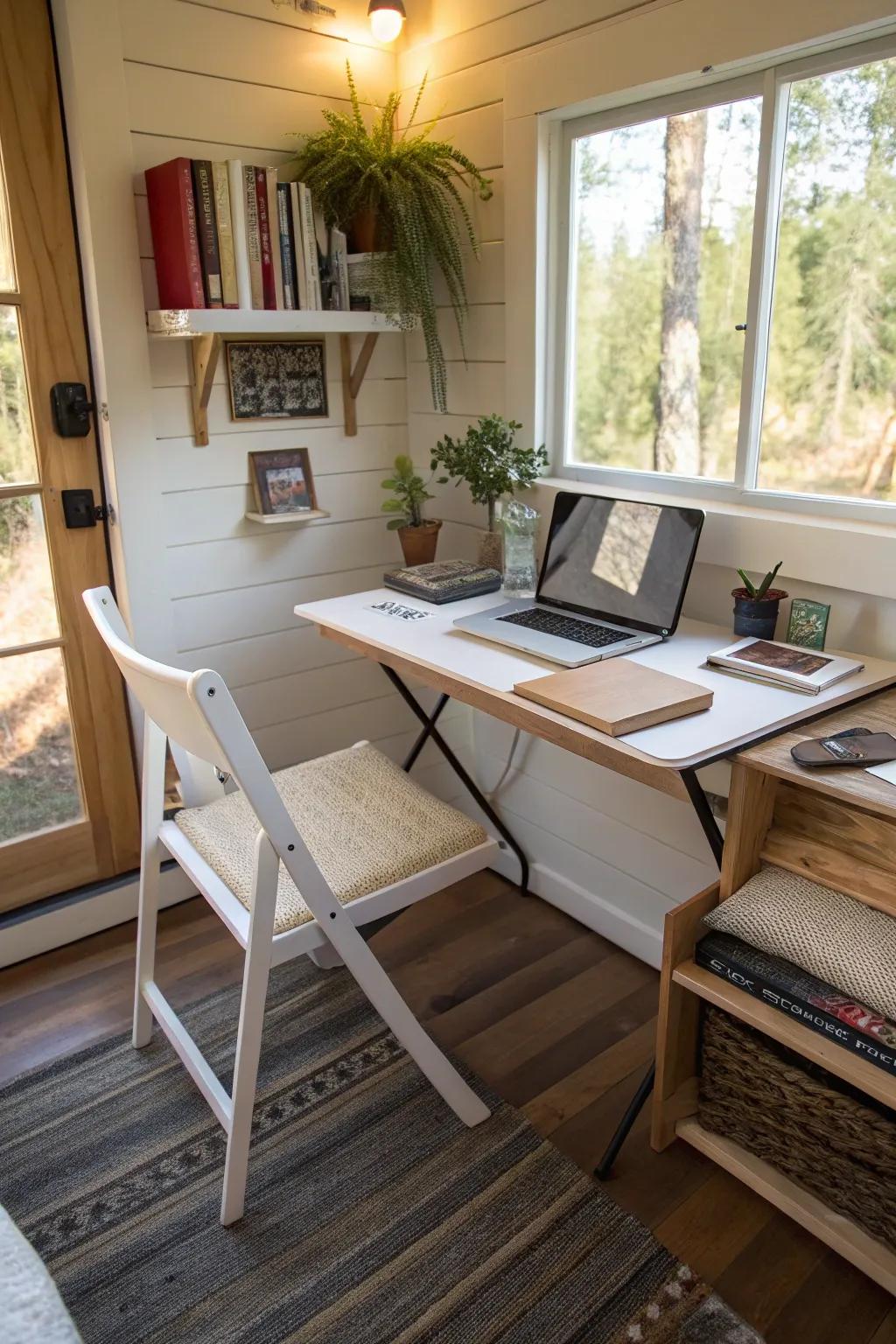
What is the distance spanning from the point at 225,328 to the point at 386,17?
0.81 m

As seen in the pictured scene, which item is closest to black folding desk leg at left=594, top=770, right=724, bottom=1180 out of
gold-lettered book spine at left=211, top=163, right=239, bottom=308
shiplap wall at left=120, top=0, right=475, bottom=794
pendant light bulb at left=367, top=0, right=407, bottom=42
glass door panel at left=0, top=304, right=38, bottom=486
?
shiplap wall at left=120, top=0, right=475, bottom=794

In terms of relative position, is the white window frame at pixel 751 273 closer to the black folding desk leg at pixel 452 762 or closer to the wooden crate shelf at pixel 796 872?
the wooden crate shelf at pixel 796 872

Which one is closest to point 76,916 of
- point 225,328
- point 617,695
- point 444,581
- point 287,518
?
point 287,518

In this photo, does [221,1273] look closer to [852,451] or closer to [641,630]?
[641,630]

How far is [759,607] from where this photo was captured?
68.2 inches

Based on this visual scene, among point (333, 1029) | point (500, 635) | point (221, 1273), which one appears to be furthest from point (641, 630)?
point (221, 1273)

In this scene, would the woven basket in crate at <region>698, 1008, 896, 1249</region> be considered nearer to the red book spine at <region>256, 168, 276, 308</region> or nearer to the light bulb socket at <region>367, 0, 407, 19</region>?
the red book spine at <region>256, 168, 276, 308</region>

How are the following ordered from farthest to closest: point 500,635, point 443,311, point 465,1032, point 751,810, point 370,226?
point 443,311, point 370,226, point 465,1032, point 500,635, point 751,810

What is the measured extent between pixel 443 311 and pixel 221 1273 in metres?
2.05

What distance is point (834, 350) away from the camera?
168 cm

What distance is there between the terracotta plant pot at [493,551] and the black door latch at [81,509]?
87 centimetres

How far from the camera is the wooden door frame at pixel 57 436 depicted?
190 centimetres

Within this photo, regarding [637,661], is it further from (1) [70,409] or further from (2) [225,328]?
(1) [70,409]

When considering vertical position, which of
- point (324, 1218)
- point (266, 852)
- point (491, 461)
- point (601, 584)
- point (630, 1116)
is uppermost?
point (491, 461)
